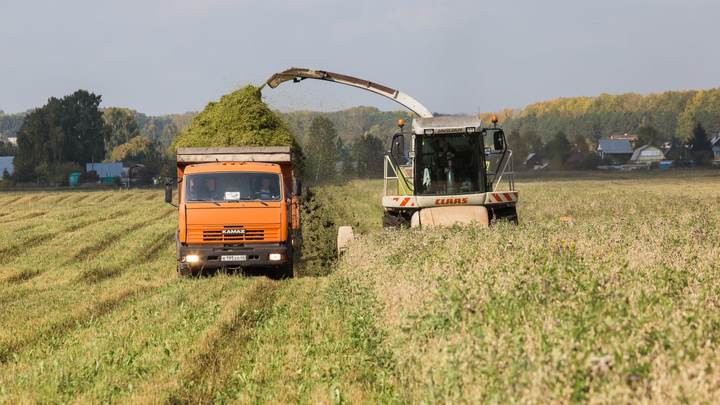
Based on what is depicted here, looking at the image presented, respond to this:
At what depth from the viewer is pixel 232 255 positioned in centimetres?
1605

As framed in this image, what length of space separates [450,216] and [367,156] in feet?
248

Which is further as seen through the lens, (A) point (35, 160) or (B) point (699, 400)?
(A) point (35, 160)

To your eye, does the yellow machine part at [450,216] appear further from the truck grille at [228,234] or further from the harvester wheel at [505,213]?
the truck grille at [228,234]

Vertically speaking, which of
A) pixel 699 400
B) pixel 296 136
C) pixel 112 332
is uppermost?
pixel 296 136

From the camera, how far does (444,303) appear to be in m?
6.74

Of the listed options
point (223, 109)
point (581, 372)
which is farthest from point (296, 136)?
point (581, 372)

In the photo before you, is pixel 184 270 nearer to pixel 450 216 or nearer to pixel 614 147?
pixel 450 216

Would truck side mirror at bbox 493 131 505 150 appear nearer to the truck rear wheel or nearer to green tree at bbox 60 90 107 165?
the truck rear wheel

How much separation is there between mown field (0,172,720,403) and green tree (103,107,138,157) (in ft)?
470

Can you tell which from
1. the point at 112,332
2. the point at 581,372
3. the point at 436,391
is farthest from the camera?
the point at 112,332

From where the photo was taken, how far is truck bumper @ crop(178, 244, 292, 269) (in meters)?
16.0

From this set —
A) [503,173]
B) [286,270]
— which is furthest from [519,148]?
[286,270]

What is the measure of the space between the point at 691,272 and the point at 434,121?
10479mm

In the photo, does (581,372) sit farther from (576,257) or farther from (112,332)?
(112,332)
